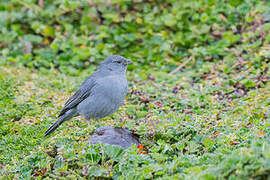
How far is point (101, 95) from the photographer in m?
5.11

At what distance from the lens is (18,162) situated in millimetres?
4195

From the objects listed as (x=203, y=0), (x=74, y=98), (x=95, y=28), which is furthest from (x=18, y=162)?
(x=203, y=0)

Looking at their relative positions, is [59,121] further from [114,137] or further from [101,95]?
[114,137]

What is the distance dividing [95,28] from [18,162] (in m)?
5.30

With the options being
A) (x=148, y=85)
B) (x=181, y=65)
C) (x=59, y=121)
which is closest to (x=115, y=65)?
(x=59, y=121)

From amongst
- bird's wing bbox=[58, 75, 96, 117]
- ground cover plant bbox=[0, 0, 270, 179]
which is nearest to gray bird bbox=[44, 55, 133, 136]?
bird's wing bbox=[58, 75, 96, 117]

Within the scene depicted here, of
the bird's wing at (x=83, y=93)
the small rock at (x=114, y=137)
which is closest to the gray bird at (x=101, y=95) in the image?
the bird's wing at (x=83, y=93)

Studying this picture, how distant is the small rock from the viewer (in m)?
4.28

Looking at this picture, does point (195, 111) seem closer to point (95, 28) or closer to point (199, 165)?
point (199, 165)

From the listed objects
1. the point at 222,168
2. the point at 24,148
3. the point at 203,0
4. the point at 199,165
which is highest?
the point at 203,0

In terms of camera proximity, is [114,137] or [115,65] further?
[115,65]

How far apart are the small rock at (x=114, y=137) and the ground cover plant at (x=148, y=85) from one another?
155mm

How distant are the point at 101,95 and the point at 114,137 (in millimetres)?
914

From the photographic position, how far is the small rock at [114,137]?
169 inches
